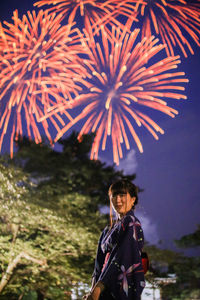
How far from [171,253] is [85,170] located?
162 inches

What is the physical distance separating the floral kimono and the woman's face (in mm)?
145

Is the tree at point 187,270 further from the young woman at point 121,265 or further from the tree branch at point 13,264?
the young woman at point 121,265

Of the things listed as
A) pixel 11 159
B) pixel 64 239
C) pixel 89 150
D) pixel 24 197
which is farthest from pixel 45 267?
pixel 89 150

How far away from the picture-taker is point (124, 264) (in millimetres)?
1545

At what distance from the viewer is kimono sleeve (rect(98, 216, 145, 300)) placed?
59.0 inches

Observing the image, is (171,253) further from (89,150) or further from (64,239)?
(89,150)

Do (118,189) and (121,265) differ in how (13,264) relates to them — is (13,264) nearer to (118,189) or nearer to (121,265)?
(118,189)

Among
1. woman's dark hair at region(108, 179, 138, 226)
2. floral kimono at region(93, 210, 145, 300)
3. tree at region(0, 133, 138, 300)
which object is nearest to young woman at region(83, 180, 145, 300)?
floral kimono at region(93, 210, 145, 300)

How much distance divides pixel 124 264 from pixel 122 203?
0.42 metres

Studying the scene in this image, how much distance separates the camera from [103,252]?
180 centimetres

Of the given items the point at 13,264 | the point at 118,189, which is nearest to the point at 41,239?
the point at 13,264

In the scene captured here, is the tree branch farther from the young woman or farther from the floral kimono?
the floral kimono

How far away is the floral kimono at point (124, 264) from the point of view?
→ 4.93 ft

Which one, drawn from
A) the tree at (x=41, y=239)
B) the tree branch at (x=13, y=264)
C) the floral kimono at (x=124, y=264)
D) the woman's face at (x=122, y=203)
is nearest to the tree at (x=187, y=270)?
the tree at (x=41, y=239)
